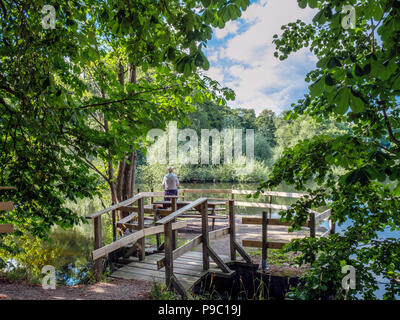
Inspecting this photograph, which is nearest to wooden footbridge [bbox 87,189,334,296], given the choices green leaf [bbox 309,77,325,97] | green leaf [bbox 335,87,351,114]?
green leaf [bbox 309,77,325,97]

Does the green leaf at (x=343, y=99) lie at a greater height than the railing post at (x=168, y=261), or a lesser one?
greater

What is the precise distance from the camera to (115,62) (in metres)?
7.79

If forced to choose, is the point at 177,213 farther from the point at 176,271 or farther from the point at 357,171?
the point at 357,171

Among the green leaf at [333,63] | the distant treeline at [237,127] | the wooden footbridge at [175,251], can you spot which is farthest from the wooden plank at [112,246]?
the distant treeline at [237,127]

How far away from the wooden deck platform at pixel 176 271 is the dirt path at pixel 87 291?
280 mm

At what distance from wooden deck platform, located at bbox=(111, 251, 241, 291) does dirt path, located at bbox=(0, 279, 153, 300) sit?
0.92 feet

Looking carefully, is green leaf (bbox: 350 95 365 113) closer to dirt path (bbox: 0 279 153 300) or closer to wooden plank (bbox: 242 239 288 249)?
dirt path (bbox: 0 279 153 300)

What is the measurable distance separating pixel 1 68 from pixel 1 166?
A: 1248 millimetres

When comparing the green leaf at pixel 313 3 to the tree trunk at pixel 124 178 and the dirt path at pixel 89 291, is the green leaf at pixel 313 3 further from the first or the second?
the tree trunk at pixel 124 178

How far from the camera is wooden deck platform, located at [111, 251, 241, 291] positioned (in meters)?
4.86

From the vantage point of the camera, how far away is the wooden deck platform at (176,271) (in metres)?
4.86

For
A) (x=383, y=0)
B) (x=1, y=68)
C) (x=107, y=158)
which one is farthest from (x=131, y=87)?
(x=383, y=0)

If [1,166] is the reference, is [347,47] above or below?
above
